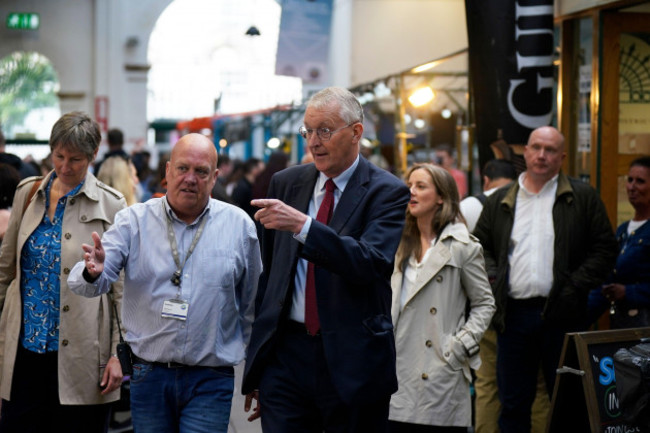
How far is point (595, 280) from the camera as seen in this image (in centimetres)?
611

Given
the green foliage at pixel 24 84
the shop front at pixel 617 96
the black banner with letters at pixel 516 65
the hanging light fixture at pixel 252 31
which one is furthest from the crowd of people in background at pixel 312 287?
the green foliage at pixel 24 84

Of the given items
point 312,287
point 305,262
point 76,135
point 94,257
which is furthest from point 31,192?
point 312,287

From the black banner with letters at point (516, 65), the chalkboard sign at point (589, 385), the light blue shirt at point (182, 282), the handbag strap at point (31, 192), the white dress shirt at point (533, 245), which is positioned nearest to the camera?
the light blue shirt at point (182, 282)

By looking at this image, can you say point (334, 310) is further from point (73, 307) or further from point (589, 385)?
point (589, 385)

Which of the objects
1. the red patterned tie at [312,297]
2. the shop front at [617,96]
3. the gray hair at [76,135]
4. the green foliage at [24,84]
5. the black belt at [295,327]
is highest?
the green foliage at [24,84]

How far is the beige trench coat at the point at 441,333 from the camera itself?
5.44 metres

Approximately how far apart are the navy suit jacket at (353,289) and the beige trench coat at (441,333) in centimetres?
129

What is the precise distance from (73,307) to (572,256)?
10.2 ft

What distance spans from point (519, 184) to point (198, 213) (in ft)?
9.26

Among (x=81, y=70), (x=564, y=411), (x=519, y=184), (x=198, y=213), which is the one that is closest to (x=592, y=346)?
(x=564, y=411)

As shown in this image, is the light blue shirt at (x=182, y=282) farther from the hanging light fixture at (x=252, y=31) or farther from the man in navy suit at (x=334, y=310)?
the hanging light fixture at (x=252, y=31)

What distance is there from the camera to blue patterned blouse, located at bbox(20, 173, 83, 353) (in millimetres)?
4930

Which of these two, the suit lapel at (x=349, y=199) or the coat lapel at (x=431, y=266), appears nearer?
the suit lapel at (x=349, y=199)

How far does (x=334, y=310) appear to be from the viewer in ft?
13.2
